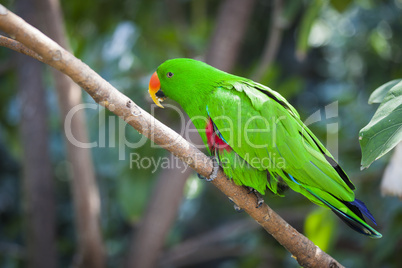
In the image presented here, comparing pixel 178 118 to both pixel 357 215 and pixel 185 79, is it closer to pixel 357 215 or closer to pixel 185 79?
pixel 185 79

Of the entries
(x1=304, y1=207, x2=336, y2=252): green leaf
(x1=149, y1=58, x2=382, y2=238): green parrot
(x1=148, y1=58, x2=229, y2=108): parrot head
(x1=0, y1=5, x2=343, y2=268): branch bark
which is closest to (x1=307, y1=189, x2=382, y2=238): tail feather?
(x1=149, y1=58, x2=382, y2=238): green parrot

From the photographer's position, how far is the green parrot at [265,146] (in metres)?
1.72

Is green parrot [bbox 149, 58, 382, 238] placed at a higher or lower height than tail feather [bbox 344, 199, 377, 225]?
higher

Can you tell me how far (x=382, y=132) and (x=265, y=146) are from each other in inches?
20.4

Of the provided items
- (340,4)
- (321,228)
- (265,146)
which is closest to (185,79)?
(265,146)

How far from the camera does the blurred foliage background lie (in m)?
3.54

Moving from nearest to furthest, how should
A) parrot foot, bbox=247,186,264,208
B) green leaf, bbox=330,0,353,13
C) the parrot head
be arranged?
parrot foot, bbox=247,186,264,208, the parrot head, green leaf, bbox=330,0,353,13

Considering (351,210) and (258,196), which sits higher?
(258,196)

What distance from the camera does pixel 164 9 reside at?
14.9 feet

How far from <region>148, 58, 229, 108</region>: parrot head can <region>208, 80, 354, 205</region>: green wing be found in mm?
135

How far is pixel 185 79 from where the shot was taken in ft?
6.78

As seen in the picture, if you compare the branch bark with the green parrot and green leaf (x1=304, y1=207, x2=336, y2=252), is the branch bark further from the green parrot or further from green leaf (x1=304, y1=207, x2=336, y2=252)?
green leaf (x1=304, y1=207, x2=336, y2=252)

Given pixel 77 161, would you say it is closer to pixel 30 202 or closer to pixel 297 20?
pixel 30 202

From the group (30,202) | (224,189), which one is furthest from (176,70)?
(30,202)
